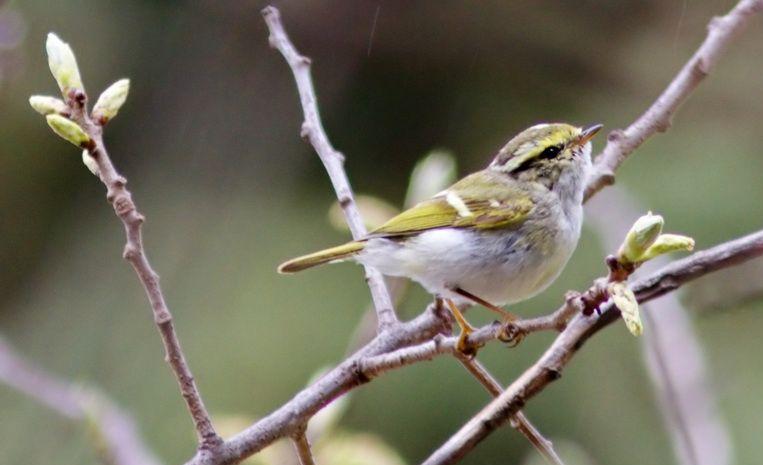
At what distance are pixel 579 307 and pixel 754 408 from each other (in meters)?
4.00

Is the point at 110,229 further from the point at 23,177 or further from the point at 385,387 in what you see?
the point at 385,387

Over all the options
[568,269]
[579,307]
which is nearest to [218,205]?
[568,269]

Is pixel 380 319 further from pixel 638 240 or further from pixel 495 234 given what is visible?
pixel 638 240

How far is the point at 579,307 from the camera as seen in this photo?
1.25 meters

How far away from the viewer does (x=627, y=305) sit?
1203 mm

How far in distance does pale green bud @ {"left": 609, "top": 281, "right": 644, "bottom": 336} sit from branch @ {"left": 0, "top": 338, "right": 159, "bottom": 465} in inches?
40.9

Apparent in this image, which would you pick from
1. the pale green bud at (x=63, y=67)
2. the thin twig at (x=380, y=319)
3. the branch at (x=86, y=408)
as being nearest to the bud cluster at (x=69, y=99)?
the pale green bud at (x=63, y=67)

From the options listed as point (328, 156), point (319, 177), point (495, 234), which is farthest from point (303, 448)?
point (319, 177)

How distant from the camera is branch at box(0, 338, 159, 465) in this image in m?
1.87

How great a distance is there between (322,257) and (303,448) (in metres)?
0.77

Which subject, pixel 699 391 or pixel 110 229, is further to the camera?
pixel 110 229

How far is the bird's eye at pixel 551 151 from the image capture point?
2.53 meters

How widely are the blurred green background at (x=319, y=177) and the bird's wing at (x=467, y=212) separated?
170 centimetres

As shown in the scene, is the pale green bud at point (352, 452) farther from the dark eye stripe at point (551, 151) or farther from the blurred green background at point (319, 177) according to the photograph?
the blurred green background at point (319, 177)
